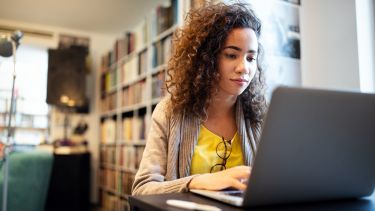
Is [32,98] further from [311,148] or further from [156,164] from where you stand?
[311,148]

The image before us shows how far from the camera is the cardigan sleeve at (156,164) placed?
86 cm

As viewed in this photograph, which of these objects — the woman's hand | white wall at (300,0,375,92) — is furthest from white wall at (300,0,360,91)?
the woman's hand

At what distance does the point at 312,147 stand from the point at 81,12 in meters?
3.77

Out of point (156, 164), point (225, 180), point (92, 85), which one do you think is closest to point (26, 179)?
point (156, 164)

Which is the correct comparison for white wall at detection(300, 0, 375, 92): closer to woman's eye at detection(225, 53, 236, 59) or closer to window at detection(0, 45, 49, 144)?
woman's eye at detection(225, 53, 236, 59)

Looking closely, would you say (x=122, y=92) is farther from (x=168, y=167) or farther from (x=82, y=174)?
(x=168, y=167)

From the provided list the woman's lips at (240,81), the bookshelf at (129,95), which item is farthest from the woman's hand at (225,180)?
the bookshelf at (129,95)

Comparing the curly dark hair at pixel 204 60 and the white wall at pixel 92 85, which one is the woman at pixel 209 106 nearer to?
the curly dark hair at pixel 204 60

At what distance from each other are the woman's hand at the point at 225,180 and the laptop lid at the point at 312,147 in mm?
106

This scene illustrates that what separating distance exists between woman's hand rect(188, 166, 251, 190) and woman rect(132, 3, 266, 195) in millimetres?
195

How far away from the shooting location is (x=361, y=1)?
1.49 m

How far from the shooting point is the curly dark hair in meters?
→ 1.10

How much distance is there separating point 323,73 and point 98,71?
3656 mm

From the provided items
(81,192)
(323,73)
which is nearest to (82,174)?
(81,192)
